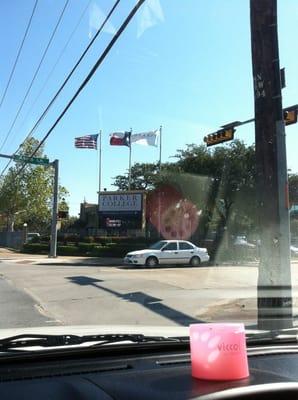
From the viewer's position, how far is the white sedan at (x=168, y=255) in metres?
29.7

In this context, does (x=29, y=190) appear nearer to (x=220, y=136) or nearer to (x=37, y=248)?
(x=37, y=248)

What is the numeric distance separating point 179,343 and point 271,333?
0.68 metres

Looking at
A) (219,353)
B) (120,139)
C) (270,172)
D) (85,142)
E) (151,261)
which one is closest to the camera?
(219,353)

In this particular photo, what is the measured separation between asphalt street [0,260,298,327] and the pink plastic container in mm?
9040

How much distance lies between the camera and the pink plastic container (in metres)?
2.52

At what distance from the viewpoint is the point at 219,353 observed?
2.56 meters

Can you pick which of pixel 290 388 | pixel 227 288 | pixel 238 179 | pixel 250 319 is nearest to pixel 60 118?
pixel 227 288

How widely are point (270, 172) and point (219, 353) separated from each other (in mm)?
7111

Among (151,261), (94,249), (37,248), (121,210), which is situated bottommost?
(151,261)

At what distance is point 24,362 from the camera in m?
2.84

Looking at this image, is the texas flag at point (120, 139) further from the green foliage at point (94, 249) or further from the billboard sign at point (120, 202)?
the green foliage at point (94, 249)

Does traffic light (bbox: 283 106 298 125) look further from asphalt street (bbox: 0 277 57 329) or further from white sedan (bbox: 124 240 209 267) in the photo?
white sedan (bbox: 124 240 209 267)

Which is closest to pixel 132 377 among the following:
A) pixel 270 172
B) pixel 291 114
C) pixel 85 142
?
pixel 270 172

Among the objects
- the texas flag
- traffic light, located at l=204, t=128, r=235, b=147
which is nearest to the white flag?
the texas flag
